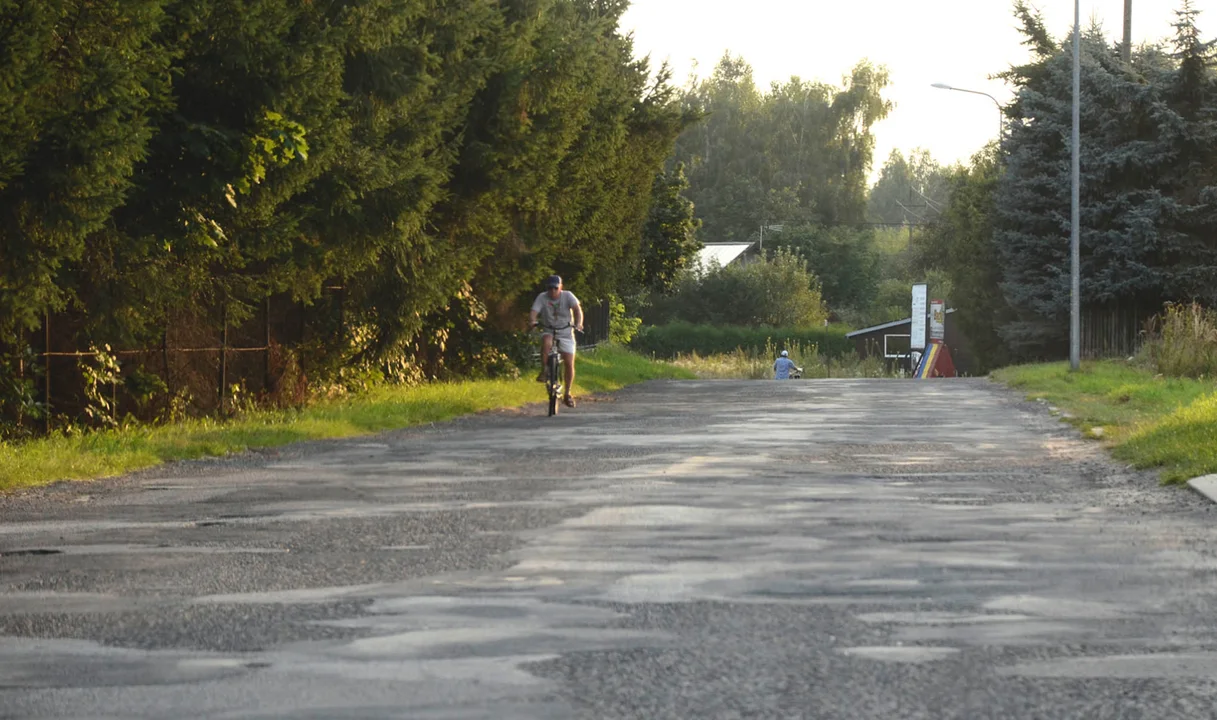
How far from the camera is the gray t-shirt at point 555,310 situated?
23703mm

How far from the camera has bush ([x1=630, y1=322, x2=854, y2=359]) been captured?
76.7 metres

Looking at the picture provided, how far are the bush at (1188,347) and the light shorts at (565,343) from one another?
12.1 m

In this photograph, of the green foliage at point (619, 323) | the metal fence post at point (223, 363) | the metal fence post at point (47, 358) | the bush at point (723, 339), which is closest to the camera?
the metal fence post at point (47, 358)

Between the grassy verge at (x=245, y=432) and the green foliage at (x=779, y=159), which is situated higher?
the green foliage at (x=779, y=159)

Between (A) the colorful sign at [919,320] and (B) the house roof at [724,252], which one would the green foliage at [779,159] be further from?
(A) the colorful sign at [919,320]

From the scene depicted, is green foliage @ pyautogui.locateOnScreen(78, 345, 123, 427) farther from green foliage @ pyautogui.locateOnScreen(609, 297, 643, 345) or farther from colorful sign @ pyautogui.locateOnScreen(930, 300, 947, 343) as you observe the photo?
colorful sign @ pyautogui.locateOnScreen(930, 300, 947, 343)

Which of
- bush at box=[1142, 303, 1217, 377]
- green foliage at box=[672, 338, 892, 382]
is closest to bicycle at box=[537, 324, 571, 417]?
bush at box=[1142, 303, 1217, 377]

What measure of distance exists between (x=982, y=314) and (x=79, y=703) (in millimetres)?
53384

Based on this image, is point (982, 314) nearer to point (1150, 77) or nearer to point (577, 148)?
point (1150, 77)

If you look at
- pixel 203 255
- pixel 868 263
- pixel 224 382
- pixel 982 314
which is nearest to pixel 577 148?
pixel 224 382

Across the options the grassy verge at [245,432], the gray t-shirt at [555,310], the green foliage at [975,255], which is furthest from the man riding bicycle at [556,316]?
the green foliage at [975,255]

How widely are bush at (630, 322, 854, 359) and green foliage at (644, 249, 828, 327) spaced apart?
18.2ft

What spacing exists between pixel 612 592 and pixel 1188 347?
25621 mm

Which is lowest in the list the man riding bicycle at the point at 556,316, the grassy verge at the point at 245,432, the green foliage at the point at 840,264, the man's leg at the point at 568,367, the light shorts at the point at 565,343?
the grassy verge at the point at 245,432
